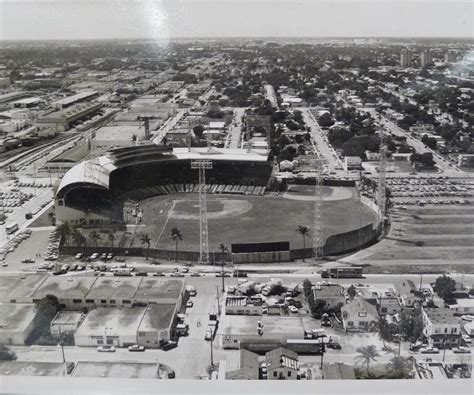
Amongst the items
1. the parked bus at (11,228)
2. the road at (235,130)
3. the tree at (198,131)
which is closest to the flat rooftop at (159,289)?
the parked bus at (11,228)

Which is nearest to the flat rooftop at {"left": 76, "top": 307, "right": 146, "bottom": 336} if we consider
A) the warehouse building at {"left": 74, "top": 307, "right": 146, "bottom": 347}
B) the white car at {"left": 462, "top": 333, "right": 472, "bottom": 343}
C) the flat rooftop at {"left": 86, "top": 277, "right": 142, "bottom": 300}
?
the warehouse building at {"left": 74, "top": 307, "right": 146, "bottom": 347}

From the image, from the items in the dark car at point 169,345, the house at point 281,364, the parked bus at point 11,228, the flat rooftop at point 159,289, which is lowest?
the parked bus at point 11,228

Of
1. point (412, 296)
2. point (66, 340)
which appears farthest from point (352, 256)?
point (66, 340)

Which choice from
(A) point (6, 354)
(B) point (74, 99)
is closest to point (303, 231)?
(A) point (6, 354)

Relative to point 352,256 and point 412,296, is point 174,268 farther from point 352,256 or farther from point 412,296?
point 412,296

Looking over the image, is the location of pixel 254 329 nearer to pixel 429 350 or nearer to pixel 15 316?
pixel 429 350

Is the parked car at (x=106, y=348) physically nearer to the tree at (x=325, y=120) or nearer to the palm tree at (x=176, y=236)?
the palm tree at (x=176, y=236)
